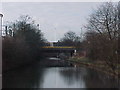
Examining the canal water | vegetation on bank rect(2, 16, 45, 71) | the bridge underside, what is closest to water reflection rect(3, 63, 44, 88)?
the canal water

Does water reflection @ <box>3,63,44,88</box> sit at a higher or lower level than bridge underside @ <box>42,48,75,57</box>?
lower

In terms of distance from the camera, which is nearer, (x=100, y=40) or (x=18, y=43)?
(x=100, y=40)

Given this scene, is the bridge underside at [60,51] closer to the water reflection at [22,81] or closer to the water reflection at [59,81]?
the water reflection at [22,81]

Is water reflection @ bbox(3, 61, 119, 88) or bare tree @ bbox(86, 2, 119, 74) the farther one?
bare tree @ bbox(86, 2, 119, 74)

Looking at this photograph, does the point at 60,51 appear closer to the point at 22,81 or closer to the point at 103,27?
the point at 103,27

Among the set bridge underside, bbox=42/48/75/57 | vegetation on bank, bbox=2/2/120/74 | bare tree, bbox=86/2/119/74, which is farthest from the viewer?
bridge underside, bbox=42/48/75/57

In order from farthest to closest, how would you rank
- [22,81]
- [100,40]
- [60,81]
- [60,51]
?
1. [60,51]
2. [100,40]
3. [60,81]
4. [22,81]

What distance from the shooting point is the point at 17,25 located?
4194cm

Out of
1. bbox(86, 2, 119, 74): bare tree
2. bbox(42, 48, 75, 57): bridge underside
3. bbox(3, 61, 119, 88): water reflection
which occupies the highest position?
bbox(86, 2, 119, 74): bare tree

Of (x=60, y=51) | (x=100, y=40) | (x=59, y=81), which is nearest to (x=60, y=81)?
(x=59, y=81)

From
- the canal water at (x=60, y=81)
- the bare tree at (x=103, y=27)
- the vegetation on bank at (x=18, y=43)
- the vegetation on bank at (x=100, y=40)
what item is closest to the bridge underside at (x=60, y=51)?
the vegetation on bank at (x=18, y=43)

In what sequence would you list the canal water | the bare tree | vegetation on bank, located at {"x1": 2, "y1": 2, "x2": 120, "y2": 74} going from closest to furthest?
the canal water
vegetation on bank, located at {"x1": 2, "y1": 2, "x2": 120, "y2": 74}
the bare tree

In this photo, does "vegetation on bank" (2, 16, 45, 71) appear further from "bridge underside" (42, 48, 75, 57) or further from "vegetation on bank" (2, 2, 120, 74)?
"bridge underside" (42, 48, 75, 57)

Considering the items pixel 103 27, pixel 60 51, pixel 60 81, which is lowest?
pixel 60 81
